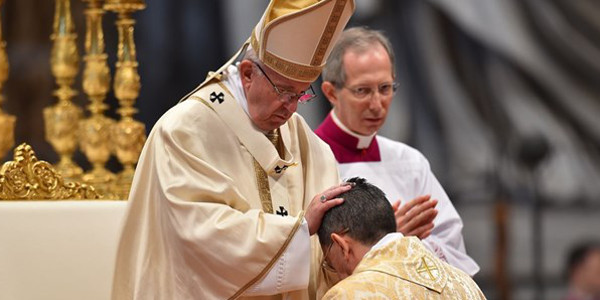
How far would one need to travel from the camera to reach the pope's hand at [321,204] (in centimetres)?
398

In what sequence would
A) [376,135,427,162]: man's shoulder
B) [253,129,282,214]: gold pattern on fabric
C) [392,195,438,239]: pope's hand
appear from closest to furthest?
[253,129,282,214]: gold pattern on fabric
[392,195,438,239]: pope's hand
[376,135,427,162]: man's shoulder

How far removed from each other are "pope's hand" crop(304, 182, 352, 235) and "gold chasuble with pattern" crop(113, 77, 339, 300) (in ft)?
0.14

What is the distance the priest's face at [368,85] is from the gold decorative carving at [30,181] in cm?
123

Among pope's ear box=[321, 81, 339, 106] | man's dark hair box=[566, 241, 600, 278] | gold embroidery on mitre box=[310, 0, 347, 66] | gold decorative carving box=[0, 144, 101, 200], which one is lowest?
man's dark hair box=[566, 241, 600, 278]

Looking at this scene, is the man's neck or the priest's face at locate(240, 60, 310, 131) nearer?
the priest's face at locate(240, 60, 310, 131)

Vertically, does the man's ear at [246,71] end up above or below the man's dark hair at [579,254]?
above

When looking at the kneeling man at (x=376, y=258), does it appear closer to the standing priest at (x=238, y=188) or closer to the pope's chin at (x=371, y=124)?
the standing priest at (x=238, y=188)

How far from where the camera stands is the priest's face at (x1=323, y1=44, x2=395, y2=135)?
529 centimetres

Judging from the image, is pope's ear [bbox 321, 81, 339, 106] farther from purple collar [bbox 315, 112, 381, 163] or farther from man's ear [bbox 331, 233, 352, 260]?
man's ear [bbox 331, 233, 352, 260]

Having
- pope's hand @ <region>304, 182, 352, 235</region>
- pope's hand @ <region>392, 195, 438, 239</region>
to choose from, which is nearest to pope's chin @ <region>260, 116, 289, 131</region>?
pope's hand @ <region>304, 182, 352, 235</region>

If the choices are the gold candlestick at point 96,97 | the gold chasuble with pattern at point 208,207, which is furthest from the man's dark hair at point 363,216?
the gold candlestick at point 96,97

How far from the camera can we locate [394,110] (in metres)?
8.16

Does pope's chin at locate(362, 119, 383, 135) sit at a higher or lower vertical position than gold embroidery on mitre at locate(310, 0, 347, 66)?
lower

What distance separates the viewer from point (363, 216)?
12.9 feet
